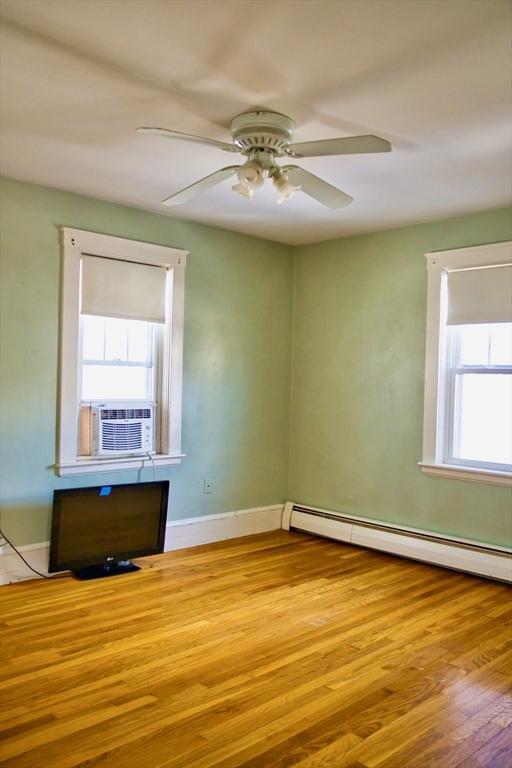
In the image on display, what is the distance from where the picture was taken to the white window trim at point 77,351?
4242 mm

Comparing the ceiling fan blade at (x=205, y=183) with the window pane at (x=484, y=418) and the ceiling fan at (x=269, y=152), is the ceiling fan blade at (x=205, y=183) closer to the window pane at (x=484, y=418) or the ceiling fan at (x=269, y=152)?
the ceiling fan at (x=269, y=152)

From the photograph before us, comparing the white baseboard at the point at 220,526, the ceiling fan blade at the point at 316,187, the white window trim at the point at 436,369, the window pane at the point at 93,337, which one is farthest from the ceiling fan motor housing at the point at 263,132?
the white baseboard at the point at 220,526

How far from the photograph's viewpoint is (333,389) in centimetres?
545

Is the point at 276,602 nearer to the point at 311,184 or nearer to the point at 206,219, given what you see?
the point at 311,184

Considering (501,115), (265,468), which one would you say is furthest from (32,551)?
(501,115)

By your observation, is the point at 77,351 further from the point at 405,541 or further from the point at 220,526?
the point at 405,541

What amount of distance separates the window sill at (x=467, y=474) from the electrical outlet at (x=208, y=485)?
1652 mm

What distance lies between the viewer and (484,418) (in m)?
4.57

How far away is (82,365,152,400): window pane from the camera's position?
4477 mm

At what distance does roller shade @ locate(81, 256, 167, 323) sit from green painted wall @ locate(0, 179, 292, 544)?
0.22 meters

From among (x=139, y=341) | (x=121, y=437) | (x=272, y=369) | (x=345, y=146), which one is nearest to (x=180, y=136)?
(x=345, y=146)

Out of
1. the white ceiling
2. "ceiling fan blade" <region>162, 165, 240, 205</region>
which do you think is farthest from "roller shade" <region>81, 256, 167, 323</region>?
"ceiling fan blade" <region>162, 165, 240, 205</region>

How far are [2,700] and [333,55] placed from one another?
9.36 feet

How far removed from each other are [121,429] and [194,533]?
3.62ft
